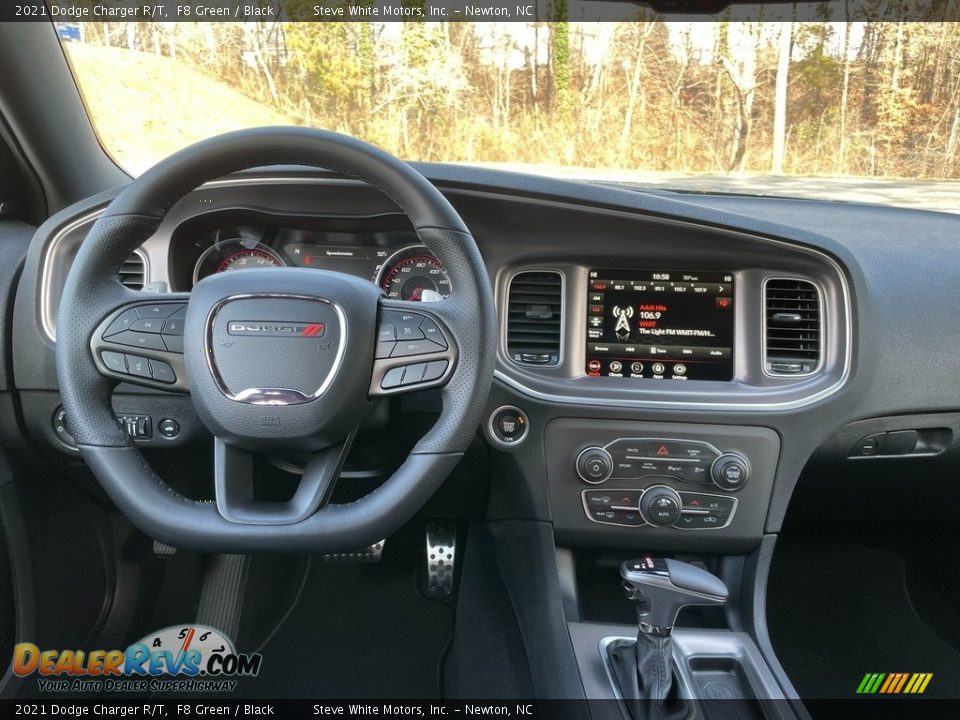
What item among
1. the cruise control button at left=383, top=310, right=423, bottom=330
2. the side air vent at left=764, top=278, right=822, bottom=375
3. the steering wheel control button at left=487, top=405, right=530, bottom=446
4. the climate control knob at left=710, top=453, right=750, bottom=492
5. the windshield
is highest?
the windshield

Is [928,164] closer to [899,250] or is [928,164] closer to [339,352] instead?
[899,250]

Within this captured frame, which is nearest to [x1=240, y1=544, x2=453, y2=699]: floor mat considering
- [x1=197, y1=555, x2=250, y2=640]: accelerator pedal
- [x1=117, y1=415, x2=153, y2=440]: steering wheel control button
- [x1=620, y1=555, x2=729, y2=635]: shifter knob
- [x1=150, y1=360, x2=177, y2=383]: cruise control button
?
[x1=197, y1=555, x2=250, y2=640]: accelerator pedal

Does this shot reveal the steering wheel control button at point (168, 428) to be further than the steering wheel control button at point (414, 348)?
Yes

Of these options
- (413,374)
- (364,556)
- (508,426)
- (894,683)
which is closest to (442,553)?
(364,556)

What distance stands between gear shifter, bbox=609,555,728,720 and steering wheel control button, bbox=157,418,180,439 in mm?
1121

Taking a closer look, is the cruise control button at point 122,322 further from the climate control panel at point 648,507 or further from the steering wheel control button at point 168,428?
the climate control panel at point 648,507

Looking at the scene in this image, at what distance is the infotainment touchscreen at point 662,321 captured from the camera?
194cm

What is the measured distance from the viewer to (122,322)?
1373 mm

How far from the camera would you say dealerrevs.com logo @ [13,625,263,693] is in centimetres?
210

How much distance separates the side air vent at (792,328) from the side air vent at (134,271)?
160 centimetres

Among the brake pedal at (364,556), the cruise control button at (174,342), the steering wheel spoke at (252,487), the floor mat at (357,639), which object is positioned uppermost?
the cruise control button at (174,342)

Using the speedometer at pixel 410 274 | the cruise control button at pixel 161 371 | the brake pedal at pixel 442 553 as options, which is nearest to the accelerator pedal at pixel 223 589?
the brake pedal at pixel 442 553

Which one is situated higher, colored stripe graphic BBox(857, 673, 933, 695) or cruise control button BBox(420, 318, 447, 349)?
cruise control button BBox(420, 318, 447, 349)

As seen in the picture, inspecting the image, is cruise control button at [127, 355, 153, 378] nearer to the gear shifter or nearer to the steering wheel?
the steering wheel
